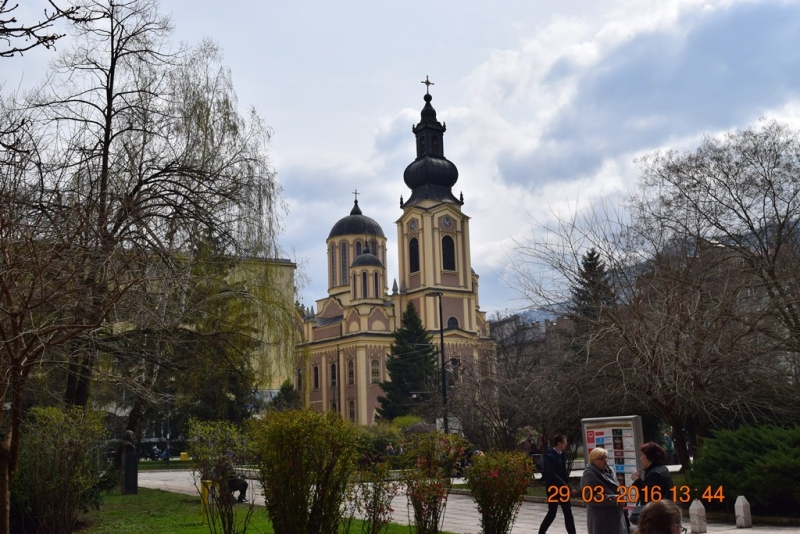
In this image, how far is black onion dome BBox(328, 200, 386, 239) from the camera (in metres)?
90.3

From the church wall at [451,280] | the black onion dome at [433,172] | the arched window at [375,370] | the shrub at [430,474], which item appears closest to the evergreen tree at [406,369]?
the church wall at [451,280]

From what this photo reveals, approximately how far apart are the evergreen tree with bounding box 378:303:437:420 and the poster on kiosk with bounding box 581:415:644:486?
154ft

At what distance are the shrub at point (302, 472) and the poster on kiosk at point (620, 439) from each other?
4.57 meters

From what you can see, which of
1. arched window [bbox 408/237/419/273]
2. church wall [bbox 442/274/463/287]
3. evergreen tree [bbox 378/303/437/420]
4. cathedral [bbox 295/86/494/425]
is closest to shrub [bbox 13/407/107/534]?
evergreen tree [bbox 378/303/437/420]

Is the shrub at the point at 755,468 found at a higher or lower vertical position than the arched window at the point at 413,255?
lower

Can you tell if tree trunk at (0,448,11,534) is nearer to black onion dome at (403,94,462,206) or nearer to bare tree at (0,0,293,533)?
bare tree at (0,0,293,533)

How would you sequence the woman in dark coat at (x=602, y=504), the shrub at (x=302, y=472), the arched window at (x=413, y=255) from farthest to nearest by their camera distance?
the arched window at (x=413, y=255) → the shrub at (x=302, y=472) → the woman in dark coat at (x=602, y=504)

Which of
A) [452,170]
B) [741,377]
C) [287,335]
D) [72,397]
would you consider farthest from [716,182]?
[452,170]

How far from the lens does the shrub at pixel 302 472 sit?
9281mm

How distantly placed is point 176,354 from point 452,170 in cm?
5616

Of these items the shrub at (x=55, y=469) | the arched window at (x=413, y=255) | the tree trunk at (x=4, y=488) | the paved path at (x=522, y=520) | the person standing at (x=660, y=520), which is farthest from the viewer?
the arched window at (x=413, y=255)

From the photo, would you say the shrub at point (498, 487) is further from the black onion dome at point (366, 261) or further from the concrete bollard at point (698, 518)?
the black onion dome at point (366, 261)

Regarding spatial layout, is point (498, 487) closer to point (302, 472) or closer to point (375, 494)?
point (375, 494)

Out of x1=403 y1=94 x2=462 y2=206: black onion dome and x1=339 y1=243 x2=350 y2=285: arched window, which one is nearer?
x1=403 y1=94 x2=462 y2=206: black onion dome
